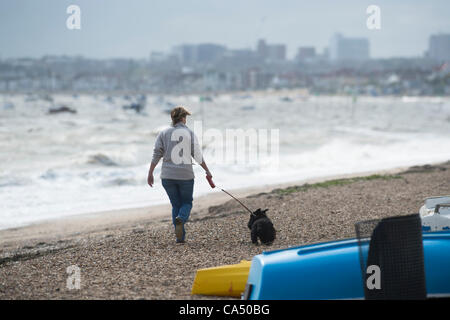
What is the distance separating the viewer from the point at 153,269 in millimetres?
5723

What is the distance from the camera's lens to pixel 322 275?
4301mm

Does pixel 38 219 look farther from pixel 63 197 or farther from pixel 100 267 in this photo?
pixel 100 267

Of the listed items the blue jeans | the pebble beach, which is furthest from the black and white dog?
the blue jeans

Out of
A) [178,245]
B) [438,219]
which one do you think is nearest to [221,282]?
[178,245]

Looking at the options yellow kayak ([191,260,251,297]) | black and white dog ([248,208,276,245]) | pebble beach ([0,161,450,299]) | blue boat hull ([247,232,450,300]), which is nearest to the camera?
blue boat hull ([247,232,450,300])

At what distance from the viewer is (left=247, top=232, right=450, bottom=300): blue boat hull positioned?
14.0 ft

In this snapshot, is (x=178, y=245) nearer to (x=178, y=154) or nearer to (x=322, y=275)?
(x=178, y=154)

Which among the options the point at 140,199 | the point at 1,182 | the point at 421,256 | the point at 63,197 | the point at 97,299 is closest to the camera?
the point at 421,256

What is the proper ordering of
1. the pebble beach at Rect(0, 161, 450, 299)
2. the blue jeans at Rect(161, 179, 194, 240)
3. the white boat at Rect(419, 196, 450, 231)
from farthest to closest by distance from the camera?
the blue jeans at Rect(161, 179, 194, 240), the white boat at Rect(419, 196, 450, 231), the pebble beach at Rect(0, 161, 450, 299)

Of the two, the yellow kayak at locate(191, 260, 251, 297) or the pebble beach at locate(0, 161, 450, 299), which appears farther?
the pebble beach at locate(0, 161, 450, 299)

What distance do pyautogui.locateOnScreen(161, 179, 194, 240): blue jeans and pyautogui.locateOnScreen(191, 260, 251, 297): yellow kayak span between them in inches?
69.4

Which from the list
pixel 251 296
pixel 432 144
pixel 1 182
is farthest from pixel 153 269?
pixel 432 144

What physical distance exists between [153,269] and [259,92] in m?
183

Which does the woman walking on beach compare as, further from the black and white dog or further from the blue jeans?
the black and white dog
